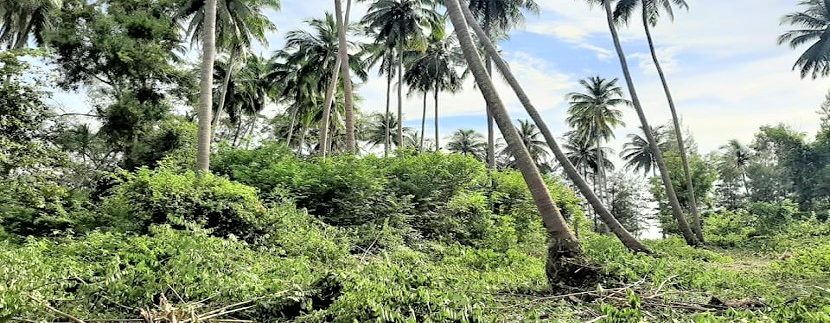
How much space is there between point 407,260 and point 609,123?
1171 inches

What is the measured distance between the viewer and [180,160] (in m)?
14.0

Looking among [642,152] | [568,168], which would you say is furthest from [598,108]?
[568,168]

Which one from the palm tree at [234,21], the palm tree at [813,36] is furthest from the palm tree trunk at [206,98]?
the palm tree at [813,36]

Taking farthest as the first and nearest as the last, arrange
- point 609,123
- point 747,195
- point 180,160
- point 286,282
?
point 747,195 → point 609,123 → point 180,160 → point 286,282

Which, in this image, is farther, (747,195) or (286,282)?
(747,195)

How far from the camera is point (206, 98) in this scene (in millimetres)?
10422

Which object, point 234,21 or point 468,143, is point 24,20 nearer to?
point 234,21

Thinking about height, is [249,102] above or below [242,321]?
above

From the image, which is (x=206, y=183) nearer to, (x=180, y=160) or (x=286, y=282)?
(x=286, y=282)

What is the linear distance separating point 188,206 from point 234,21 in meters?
12.9

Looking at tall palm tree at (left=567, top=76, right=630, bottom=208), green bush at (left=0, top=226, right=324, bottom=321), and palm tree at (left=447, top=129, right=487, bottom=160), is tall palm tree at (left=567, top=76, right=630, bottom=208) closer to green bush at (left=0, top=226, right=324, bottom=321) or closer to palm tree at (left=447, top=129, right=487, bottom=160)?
palm tree at (left=447, top=129, right=487, bottom=160)

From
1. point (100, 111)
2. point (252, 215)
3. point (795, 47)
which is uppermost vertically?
point (795, 47)

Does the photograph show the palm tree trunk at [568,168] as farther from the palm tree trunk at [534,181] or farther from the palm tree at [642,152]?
the palm tree at [642,152]

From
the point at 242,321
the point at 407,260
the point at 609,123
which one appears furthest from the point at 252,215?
the point at 609,123
